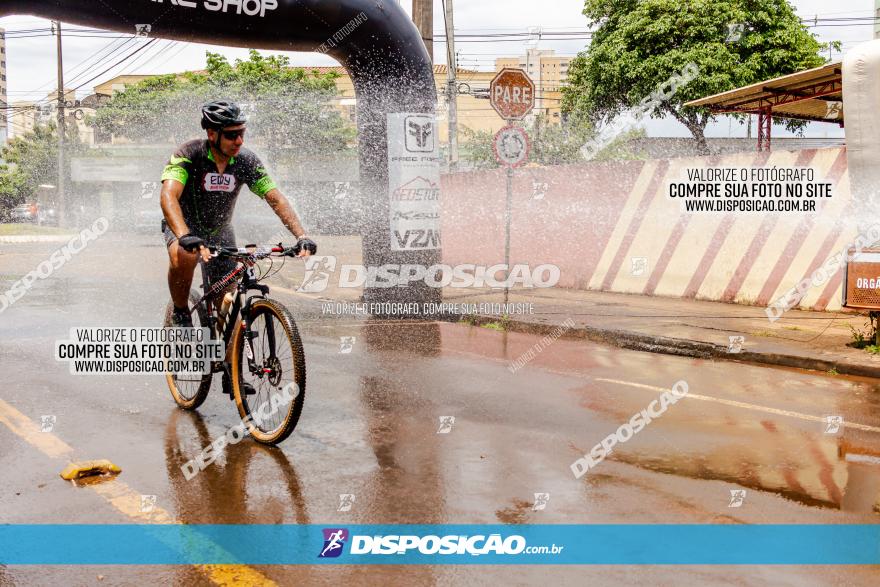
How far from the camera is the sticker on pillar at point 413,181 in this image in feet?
37.0

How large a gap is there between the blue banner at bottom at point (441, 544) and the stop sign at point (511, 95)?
875 cm

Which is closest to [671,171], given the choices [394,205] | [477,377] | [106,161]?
[394,205]

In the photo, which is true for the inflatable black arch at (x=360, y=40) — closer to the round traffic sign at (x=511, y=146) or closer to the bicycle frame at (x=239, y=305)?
the round traffic sign at (x=511, y=146)

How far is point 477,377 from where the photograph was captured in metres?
7.70

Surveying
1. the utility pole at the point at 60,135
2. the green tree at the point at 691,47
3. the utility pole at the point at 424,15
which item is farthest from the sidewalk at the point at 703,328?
the utility pole at the point at 60,135

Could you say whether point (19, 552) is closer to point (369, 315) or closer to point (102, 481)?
point (102, 481)

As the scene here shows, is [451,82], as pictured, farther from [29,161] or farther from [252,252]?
[29,161]

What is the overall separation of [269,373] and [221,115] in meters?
1.67

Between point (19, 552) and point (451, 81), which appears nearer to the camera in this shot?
point (19, 552)

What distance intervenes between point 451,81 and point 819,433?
22.2 metres

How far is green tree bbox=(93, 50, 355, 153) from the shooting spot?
46.5m

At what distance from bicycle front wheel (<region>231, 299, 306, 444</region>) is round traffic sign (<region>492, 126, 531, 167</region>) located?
676 centimetres

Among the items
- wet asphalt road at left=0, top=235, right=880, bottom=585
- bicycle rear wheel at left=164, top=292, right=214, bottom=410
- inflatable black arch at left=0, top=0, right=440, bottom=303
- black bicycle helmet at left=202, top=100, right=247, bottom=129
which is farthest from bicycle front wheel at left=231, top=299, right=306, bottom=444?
inflatable black arch at left=0, top=0, right=440, bottom=303

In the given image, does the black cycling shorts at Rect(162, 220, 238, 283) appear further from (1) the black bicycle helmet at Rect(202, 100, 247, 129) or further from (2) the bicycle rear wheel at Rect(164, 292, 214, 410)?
(1) the black bicycle helmet at Rect(202, 100, 247, 129)
